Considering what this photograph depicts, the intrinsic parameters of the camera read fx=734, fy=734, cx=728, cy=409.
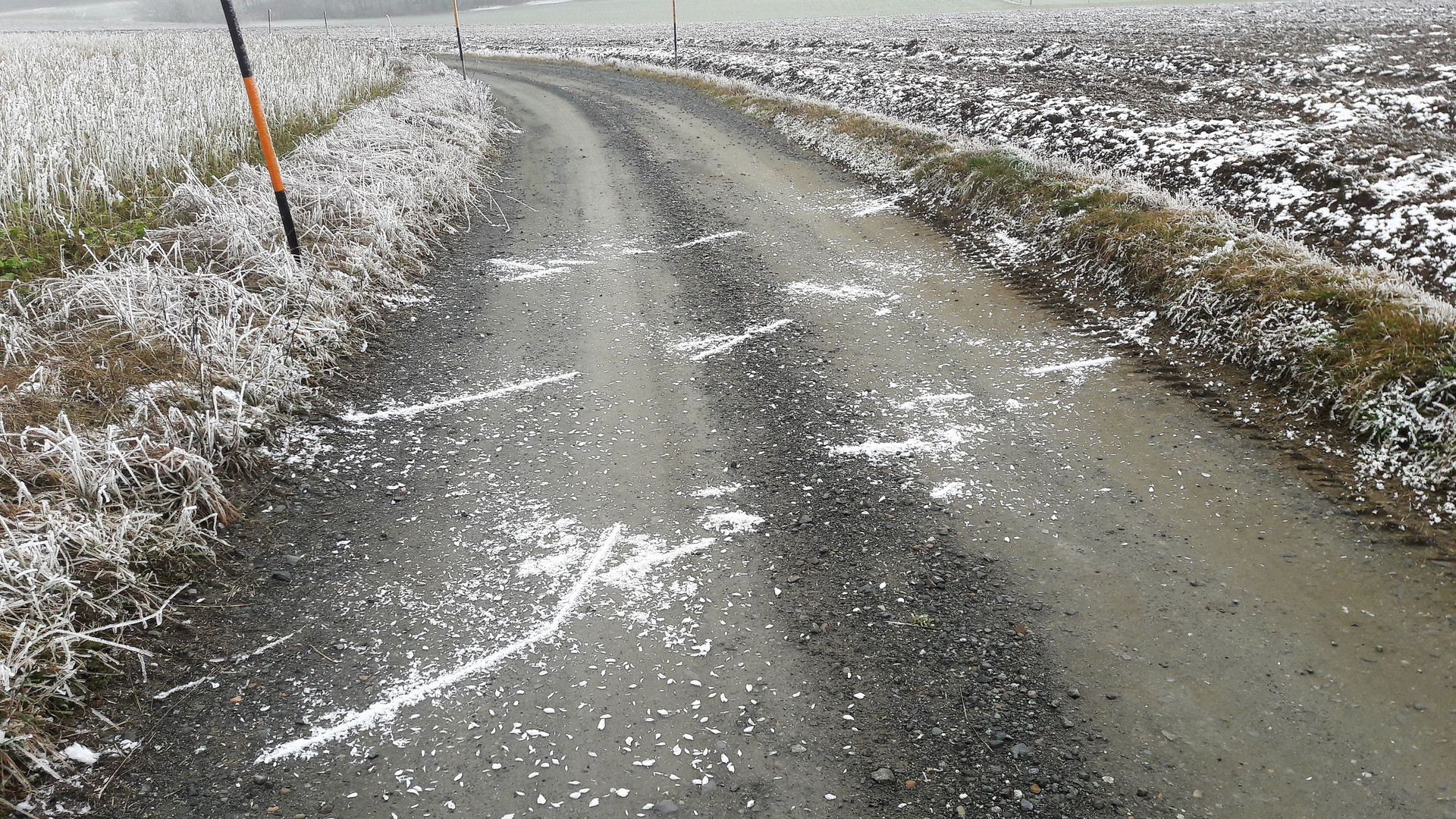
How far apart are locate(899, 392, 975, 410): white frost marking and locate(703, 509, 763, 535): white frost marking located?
61.7 inches

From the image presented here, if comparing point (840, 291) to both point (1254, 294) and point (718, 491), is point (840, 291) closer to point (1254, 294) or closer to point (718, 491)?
point (1254, 294)

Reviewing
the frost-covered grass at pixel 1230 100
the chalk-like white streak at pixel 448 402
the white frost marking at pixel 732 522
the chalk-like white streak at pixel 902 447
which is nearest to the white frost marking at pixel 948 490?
the chalk-like white streak at pixel 902 447

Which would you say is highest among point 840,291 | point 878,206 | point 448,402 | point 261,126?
point 261,126

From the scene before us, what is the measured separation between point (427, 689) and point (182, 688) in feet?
3.24

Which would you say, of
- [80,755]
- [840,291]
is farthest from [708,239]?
[80,755]

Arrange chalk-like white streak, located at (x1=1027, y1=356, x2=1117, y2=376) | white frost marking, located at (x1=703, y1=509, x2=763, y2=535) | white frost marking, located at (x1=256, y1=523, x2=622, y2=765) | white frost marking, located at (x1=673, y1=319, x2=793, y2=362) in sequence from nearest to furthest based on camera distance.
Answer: white frost marking, located at (x1=256, y1=523, x2=622, y2=765) < white frost marking, located at (x1=703, y1=509, x2=763, y2=535) < chalk-like white streak, located at (x1=1027, y1=356, x2=1117, y2=376) < white frost marking, located at (x1=673, y1=319, x2=793, y2=362)

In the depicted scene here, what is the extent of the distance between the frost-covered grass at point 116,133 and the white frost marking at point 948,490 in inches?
255

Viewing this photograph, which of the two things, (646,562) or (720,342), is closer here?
(646,562)

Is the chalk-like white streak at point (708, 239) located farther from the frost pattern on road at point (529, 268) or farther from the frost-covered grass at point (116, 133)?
the frost-covered grass at point (116, 133)

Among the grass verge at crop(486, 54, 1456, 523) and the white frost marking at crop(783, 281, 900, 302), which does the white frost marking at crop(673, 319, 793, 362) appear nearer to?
the white frost marking at crop(783, 281, 900, 302)

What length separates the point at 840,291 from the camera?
691cm

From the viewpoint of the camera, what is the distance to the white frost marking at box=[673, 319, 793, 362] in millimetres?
5887

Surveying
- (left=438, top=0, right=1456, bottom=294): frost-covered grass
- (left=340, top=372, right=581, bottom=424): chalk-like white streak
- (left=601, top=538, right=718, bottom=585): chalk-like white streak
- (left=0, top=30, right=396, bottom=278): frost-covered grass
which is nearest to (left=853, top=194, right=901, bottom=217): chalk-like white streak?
(left=438, top=0, right=1456, bottom=294): frost-covered grass

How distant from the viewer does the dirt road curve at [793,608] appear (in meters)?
2.60
